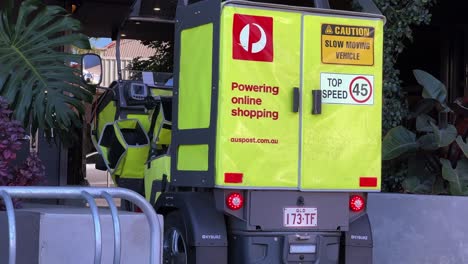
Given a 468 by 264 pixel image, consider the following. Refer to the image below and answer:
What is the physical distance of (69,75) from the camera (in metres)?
7.25

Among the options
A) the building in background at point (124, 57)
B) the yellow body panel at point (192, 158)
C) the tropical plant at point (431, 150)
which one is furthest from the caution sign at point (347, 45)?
the building in background at point (124, 57)

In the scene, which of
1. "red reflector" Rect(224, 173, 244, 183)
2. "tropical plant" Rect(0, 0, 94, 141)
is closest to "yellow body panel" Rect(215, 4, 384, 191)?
"red reflector" Rect(224, 173, 244, 183)

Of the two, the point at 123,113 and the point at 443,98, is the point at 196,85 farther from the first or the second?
the point at 443,98

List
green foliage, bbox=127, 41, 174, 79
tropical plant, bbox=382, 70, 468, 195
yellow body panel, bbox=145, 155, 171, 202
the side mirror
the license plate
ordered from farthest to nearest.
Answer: green foliage, bbox=127, 41, 174, 79 < tropical plant, bbox=382, 70, 468, 195 < the side mirror < yellow body panel, bbox=145, 155, 171, 202 < the license plate

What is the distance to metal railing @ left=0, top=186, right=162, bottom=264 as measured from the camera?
352cm

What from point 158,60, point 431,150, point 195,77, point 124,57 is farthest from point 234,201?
point 158,60

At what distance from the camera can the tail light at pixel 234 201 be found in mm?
5223

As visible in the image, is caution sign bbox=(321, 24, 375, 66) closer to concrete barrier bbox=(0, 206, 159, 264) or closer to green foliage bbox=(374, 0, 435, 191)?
concrete barrier bbox=(0, 206, 159, 264)

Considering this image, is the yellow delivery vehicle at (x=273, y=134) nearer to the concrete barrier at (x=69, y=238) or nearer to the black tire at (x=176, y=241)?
the black tire at (x=176, y=241)

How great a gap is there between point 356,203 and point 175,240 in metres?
1.40

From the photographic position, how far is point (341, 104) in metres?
5.48

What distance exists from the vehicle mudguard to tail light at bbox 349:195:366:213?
101cm

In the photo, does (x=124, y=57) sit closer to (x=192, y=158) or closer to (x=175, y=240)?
(x=192, y=158)

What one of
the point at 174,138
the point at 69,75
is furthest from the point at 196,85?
the point at 69,75
